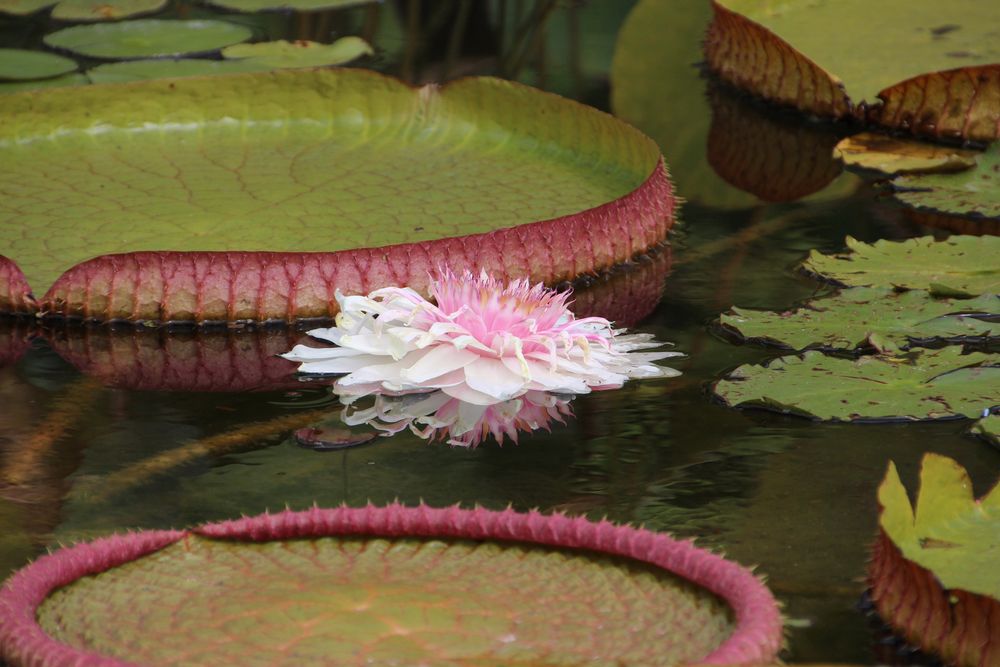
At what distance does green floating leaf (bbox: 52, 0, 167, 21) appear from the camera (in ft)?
14.4

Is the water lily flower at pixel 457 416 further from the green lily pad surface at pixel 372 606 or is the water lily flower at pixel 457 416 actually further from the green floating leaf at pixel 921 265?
the green floating leaf at pixel 921 265

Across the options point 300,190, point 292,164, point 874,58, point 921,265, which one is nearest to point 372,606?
point 921,265

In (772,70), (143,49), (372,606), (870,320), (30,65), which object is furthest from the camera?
(143,49)

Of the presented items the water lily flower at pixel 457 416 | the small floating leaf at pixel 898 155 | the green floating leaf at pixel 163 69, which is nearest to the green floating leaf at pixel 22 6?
the green floating leaf at pixel 163 69

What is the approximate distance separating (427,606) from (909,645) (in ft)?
1.58

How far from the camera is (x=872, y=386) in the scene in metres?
2.16

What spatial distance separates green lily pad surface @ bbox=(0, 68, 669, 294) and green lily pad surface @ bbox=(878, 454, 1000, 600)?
1.06 meters

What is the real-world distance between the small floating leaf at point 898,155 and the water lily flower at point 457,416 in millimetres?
1347

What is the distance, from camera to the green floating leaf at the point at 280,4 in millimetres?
4512

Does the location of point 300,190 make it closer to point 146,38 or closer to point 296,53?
point 296,53

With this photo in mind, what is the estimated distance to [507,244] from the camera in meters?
2.53

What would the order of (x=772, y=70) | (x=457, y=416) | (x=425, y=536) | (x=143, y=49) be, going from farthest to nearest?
1. (x=143, y=49)
2. (x=772, y=70)
3. (x=457, y=416)
4. (x=425, y=536)

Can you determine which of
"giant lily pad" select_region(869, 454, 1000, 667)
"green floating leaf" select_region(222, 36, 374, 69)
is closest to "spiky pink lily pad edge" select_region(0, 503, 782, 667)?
"giant lily pad" select_region(869, 454, 1000, 667)

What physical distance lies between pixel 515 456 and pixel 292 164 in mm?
1326
